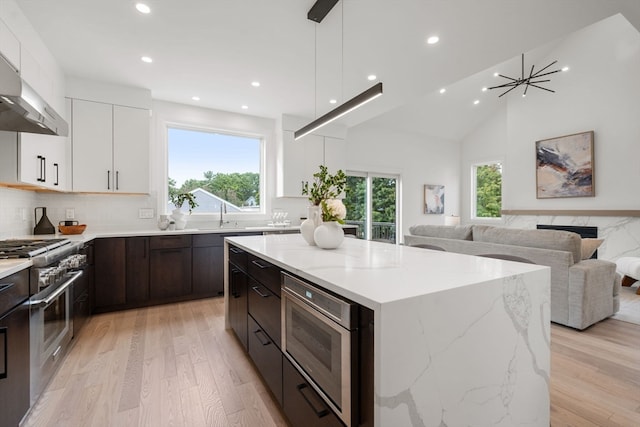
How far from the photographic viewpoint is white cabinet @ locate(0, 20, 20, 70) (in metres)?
1.99

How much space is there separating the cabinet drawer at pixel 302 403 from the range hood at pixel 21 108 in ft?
6.45

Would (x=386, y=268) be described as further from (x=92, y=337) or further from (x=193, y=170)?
(x=193, y=170)

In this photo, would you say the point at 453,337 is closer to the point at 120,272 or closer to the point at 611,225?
the point at 120,272

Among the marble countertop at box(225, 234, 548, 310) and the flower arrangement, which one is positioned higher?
the flower arrangement

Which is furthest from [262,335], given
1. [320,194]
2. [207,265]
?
[207,265]

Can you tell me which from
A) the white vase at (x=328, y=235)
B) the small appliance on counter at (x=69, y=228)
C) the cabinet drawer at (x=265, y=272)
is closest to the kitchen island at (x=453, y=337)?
the cabinet drawer at (x=265, y=272)

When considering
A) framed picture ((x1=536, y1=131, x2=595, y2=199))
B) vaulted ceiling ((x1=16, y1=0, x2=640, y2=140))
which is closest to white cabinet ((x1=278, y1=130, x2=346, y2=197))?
vaulted ceiling ((x1=16, y1=0, x2=640, y2=140))

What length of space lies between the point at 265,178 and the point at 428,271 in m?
4.16

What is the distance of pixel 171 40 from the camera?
9.25 ft

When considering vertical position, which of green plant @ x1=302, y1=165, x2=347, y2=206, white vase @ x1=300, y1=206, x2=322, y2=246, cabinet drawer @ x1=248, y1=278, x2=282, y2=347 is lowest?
cabinet drawer @ x1=248, y1=278, x2=282, y2=347

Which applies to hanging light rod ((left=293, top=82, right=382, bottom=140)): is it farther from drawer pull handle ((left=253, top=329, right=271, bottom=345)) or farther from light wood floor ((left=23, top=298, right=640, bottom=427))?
light wood floor ((left=23, top=298, right=640, bottom=427))

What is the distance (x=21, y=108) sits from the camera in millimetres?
1654

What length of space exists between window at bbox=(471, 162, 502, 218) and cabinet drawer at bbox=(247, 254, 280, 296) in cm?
738

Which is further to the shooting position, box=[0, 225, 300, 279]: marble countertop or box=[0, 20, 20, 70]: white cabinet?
box=[0, 20, 20, 70]: white cabinet
